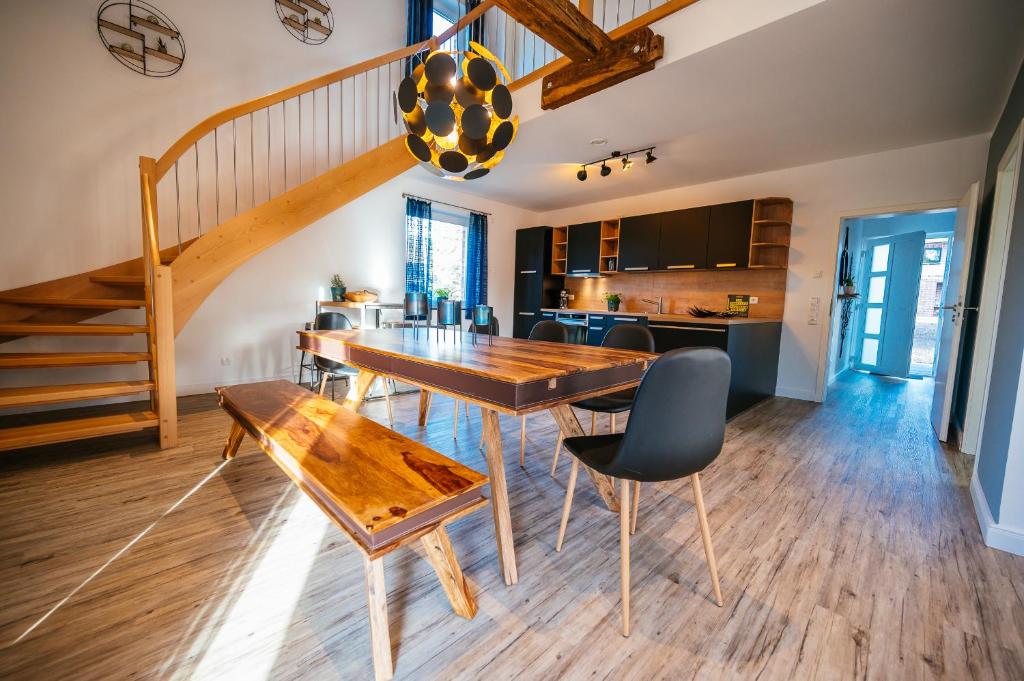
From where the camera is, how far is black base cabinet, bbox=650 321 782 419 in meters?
3.65

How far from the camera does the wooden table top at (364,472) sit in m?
1.04

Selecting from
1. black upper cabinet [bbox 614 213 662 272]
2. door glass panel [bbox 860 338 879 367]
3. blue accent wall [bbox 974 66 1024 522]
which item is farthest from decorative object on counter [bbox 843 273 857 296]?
blue accent wall [bbox 974 66 1024 522]

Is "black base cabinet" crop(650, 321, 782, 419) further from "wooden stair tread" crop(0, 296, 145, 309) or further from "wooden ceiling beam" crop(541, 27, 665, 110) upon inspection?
"wooden stair tread" crop(0, 296, 145, 309)

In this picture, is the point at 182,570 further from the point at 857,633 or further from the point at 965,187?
the point at 965,187

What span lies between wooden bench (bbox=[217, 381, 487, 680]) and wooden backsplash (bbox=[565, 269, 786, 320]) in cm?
483

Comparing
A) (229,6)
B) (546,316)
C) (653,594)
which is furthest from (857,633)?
(229,6)

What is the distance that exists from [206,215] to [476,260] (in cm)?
341

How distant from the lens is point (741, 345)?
381 cm

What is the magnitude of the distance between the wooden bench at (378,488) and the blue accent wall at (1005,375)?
241cm

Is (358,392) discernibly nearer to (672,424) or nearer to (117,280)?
(672,424)

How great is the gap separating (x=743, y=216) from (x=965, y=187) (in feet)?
5.83

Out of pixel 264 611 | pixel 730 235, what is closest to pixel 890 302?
pixel 730 235

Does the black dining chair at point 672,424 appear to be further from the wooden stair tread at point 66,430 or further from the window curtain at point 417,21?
the window curtain at point 417,21

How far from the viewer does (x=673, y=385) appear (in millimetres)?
1151
